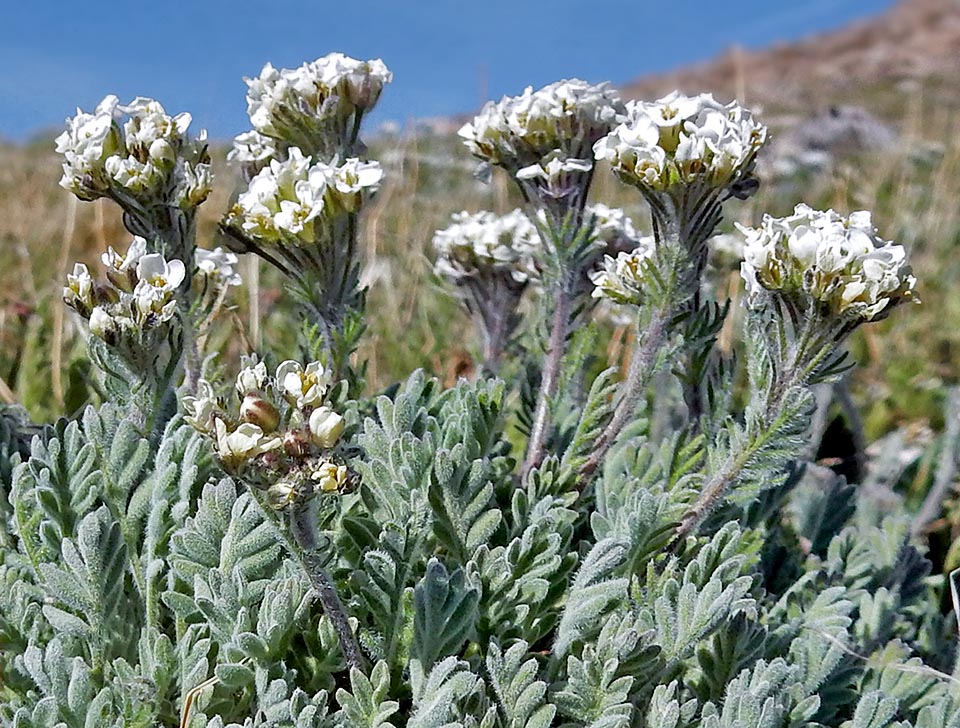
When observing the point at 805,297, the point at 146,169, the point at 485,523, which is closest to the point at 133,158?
the point at 146,169

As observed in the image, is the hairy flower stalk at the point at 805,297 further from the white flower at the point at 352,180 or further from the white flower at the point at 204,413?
the white flower at the point at 204,413

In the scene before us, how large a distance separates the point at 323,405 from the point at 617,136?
0.95 m

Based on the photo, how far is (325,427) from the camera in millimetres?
1533

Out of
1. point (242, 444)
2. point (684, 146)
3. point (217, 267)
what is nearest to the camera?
point (242, 444)

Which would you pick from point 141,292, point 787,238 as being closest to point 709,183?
point 787,238

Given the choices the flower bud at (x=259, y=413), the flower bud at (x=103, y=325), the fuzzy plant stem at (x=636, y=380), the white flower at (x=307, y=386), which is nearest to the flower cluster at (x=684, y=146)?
the fuzzy plant stem at (x=636, y=380)

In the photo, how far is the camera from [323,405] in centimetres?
159

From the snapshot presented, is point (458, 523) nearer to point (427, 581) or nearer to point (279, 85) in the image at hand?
point (427, 581)

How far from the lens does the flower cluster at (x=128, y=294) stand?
6.54 feet

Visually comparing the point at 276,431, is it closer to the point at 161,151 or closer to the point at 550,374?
the point at 161,151

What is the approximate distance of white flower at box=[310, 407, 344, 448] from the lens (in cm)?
153

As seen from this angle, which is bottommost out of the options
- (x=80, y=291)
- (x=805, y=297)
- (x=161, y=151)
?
(x=805, y=297)

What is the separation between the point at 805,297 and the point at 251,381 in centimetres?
112

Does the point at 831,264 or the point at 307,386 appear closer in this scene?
the point at 307,386
